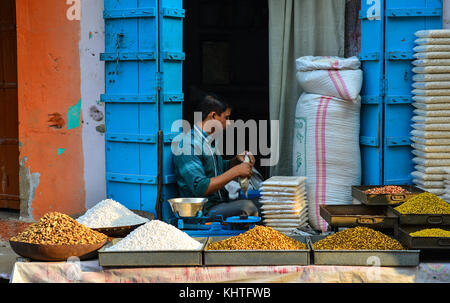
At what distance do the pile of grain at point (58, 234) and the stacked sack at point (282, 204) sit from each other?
1.72m

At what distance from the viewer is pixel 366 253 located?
10.4 ft

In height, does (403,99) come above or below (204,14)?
below

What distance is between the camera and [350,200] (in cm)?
506

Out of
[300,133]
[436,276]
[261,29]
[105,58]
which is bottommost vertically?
[436,276]

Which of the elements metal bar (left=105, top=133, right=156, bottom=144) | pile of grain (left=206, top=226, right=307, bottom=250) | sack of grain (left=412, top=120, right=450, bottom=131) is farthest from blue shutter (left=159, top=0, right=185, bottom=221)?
sack of grain (left=412, top=120, right=450, bottom=131)


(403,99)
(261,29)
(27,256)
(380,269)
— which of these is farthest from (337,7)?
(27,256)

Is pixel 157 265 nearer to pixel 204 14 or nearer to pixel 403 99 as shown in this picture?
pixel 403 99

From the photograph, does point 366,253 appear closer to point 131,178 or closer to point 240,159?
point 240,159

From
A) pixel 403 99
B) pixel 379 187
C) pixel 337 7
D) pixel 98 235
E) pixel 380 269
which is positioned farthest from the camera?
pixel 337 7

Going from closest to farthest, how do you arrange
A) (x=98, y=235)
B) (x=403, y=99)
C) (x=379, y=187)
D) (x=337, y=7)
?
(x=98, y=235)
(x=379, y=187)
(x=403, y=99)
(x=337, y=7)

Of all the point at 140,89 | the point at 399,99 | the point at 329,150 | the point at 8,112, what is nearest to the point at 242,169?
the point at 329,150

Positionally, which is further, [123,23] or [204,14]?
[204,14]

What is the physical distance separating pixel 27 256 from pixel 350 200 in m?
2.78

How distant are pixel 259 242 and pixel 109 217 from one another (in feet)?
3.85
